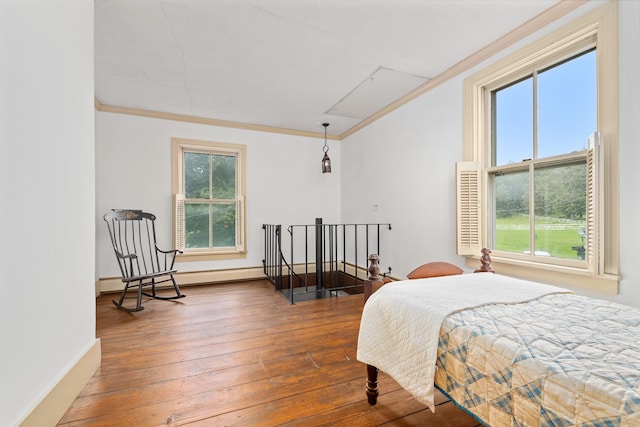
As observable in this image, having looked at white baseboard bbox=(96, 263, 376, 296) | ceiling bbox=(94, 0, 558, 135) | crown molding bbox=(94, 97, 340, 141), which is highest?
ceiling bbox=(94, 0, 558, 135)

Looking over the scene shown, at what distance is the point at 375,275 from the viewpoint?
1.88 meters

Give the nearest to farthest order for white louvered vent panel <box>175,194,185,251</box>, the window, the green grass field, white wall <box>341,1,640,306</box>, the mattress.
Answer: the mattress, white wall <box>341,1,640,306</box>, the green grass field, white louvered vent panel <box>175,194,185,251</box>, the window

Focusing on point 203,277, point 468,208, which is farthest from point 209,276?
point 468,208

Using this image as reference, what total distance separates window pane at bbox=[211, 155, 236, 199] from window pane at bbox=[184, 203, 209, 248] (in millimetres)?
311

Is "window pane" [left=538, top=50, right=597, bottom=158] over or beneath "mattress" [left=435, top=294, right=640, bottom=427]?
over

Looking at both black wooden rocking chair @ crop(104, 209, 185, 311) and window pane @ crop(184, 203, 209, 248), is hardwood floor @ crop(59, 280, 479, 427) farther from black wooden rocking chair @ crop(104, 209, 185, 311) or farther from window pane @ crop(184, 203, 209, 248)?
→ window pane @ crop(184, 203, 209, 248)

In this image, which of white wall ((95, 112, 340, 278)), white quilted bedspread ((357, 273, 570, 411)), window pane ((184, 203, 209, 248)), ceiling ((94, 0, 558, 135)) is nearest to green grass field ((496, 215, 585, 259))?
white quilted bedspread ((357, 273, 570, 411))

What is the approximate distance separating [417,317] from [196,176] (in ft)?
13.2

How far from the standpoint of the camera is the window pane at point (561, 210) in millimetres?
1966

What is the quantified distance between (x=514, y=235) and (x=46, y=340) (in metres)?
3.20

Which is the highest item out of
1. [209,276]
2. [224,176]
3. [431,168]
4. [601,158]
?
[224,176]

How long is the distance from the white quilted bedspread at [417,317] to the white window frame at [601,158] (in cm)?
71

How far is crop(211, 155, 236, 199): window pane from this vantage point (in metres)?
4.39

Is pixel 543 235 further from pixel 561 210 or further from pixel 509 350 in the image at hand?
pixel 509 350
